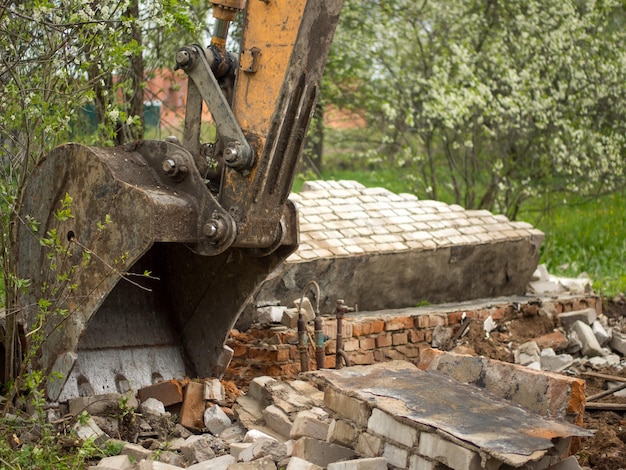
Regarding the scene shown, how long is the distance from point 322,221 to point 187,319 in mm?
2490

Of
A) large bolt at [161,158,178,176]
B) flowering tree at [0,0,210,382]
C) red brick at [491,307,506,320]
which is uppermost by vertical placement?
flowering tree at [0,0,210,382]

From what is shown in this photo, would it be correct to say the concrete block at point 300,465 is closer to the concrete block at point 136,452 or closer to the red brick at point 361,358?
the concrete block at point 136,452

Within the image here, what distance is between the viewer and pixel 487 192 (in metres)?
12.9

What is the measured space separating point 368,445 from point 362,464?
0.30 metres

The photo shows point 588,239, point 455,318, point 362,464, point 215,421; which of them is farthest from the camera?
point 588,239

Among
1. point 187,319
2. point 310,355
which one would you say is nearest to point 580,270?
point 310,355

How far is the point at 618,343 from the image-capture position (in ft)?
26.9

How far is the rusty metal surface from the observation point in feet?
14.0

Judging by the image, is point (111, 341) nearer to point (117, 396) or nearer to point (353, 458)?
point (117, 396)

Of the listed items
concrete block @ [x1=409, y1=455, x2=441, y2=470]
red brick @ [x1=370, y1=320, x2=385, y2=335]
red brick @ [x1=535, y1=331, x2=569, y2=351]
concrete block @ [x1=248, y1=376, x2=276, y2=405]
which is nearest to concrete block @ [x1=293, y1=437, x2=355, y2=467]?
concrete block @ [x1=409, y1=455, x2=441, y2=470]

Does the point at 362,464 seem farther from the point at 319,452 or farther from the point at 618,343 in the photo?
the point at 618,343

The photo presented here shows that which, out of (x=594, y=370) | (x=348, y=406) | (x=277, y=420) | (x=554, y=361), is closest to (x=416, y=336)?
(x=554, y=361)

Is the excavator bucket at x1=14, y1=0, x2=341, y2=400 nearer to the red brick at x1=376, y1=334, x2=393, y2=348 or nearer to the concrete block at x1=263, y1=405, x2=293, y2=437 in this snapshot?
the concrete block at x1=263, y1=405, x2=293, y2=437

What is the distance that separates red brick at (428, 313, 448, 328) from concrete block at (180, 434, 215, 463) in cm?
325
